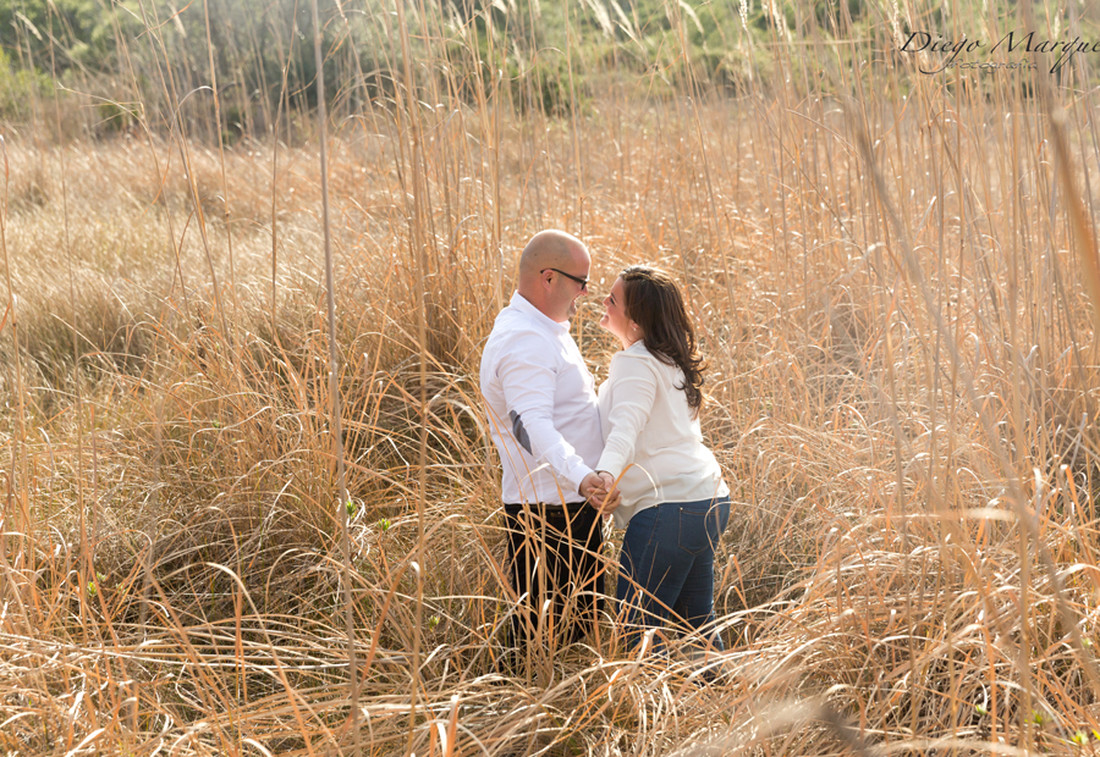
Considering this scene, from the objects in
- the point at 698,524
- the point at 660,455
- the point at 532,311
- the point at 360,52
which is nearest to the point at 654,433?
the point at 660,455

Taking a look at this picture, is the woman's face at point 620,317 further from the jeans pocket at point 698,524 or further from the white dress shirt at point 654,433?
the jeans pocket at point 698,524

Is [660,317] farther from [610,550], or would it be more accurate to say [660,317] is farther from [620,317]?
[610,550]

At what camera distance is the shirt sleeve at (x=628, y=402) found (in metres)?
1.93

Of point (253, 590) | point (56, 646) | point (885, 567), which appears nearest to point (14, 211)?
point (253, 590)

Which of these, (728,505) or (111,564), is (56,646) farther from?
(728,505)

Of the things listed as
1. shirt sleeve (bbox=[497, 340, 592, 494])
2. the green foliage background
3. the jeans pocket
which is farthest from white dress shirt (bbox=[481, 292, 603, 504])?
the green foliage background

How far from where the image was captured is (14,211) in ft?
19.6

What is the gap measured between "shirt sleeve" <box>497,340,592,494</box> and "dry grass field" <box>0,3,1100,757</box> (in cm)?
25

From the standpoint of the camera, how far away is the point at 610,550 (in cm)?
240

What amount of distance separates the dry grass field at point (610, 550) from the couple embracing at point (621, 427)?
172mm

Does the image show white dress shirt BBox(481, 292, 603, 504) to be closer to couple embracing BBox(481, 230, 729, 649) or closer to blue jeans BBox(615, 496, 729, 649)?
couple embracing BBox(481, 230, 729, 649)

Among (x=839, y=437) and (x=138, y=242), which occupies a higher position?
(x=138, y=242)

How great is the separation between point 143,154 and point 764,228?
5599mm

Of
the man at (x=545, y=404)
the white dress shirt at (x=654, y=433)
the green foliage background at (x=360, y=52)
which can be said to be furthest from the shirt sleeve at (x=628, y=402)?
the green foliage background at (x=360, y=52)
